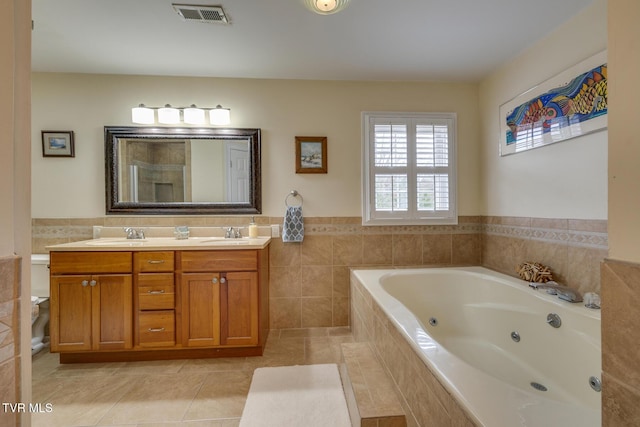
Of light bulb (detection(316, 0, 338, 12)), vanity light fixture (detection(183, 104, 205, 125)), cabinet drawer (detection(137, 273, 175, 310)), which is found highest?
light bulb (detection(316, 0, 338, 12))

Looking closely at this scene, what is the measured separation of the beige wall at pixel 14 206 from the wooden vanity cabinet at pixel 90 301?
1769 millimetres

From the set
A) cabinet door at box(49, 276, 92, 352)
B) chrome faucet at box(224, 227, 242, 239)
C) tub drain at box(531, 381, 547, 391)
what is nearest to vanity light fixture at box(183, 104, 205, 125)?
chrome faucet at box(224, 227, 242, 239)

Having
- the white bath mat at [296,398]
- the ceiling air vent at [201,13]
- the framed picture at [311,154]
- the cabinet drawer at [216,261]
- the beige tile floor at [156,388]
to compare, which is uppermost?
the ceiling air vent at [201,13]

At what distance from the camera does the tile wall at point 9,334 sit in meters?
0.44

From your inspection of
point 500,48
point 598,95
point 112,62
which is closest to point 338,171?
point 500,48

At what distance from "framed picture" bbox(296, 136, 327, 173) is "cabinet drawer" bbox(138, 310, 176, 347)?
1.61m

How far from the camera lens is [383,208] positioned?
2.63 m

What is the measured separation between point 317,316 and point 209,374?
3.34 ft

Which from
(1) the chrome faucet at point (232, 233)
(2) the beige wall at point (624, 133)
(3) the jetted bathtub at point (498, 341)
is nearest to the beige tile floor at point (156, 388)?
(3) the jetted bathtub at point (498, 341)

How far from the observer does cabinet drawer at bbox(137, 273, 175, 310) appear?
2029 millimetres

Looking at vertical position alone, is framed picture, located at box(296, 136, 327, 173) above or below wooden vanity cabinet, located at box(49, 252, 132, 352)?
above

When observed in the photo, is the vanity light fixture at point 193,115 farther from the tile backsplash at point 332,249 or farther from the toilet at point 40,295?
the toilet at point 40,295

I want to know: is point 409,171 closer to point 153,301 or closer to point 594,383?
point 594,383

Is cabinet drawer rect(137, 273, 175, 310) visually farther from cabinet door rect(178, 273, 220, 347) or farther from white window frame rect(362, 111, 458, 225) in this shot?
white window frame rect(362, 111, 458, 225)
